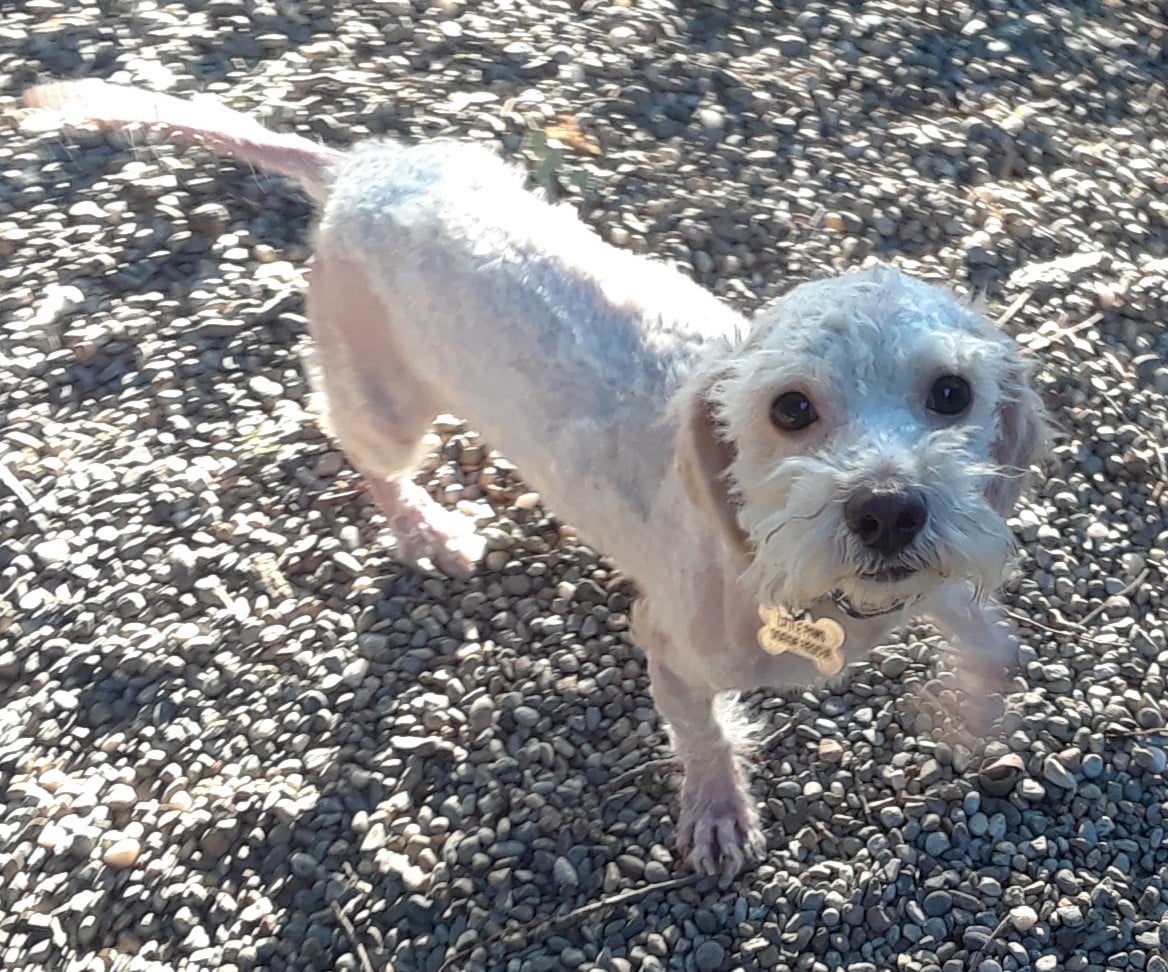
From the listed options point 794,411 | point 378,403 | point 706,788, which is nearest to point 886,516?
point 794,411

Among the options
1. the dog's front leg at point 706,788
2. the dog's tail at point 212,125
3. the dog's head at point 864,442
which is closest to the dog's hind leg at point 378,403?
the dog's tail at point 212,125

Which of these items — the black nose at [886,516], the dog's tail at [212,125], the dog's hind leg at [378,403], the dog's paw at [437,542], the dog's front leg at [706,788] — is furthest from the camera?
the dog's paw at [437,542]

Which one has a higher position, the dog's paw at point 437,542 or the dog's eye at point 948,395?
the dog's eye at point 948,395

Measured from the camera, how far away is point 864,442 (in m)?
2.20

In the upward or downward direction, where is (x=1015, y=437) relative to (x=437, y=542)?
upward

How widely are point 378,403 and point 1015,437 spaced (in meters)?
1.79

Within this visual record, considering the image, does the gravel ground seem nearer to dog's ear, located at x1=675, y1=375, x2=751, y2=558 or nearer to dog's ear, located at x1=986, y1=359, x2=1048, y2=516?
dog's ear, located at x1=986, y1=359, x2=1048, y2=516

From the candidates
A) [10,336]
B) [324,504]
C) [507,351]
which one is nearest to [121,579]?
[324,504]

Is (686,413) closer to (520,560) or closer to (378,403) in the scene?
(378,403)

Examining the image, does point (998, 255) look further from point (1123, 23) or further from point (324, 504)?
point (324, 504)

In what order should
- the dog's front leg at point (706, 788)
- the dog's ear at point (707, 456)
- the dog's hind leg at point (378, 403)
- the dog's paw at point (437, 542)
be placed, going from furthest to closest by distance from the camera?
the dog's paw at point (437, 542)
the dog's hind leg at point (378, 403)
the dog's front leg at point (706, 788)
the dog's ear at point (707, 456)

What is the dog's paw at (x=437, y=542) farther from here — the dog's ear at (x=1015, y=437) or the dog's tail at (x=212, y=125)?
the dog's ear at (x=1015, y=437)

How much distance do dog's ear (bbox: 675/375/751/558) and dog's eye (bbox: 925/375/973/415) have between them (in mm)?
415

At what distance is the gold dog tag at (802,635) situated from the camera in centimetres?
239
